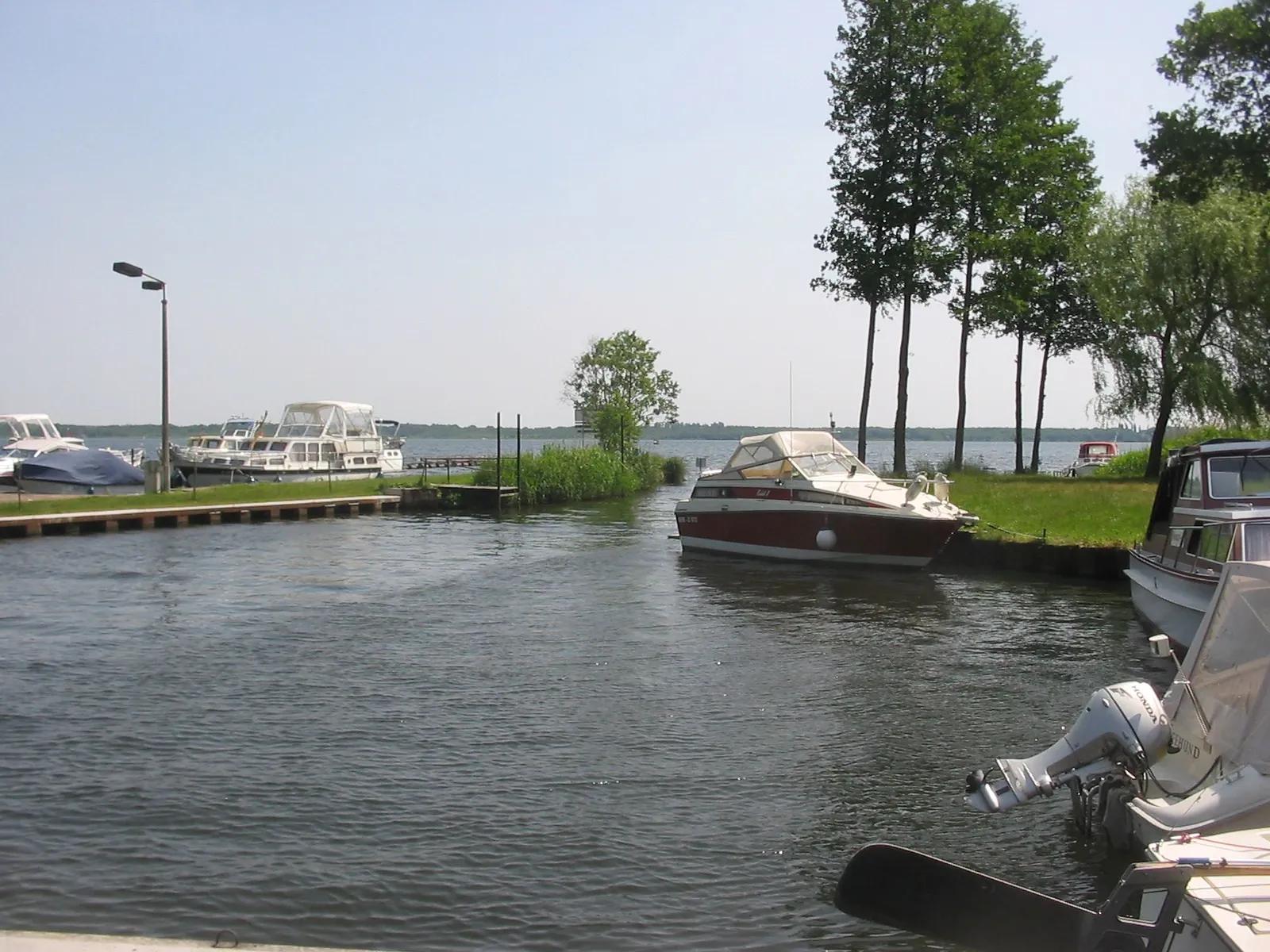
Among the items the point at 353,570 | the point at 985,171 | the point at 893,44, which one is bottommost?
the point at 353,570

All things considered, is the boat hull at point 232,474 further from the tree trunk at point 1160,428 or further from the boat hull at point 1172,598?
the boat hull at point 1172,598

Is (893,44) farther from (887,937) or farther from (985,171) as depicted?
(887,937)

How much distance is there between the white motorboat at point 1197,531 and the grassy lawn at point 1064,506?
5.48m

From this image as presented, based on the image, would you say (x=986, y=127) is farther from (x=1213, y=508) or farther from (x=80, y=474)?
(x=80, y=474)

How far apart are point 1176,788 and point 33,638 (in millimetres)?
15677

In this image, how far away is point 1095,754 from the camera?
28.2 feet

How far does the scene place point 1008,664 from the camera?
16188mm

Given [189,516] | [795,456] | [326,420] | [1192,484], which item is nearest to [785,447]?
[795,456]

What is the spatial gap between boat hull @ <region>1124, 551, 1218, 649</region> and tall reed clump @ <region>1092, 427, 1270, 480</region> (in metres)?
20.4

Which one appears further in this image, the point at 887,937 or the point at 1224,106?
the point at 1224,106

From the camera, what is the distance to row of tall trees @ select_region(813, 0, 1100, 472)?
1622 inches

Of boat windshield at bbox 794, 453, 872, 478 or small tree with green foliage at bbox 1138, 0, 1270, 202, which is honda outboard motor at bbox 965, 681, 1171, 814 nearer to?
boat windshield at bbox 794, 453, 872, 478

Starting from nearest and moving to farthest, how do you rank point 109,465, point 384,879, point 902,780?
point 384,879, point 902,780, point 109,465

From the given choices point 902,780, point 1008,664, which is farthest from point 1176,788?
point 1008,664
